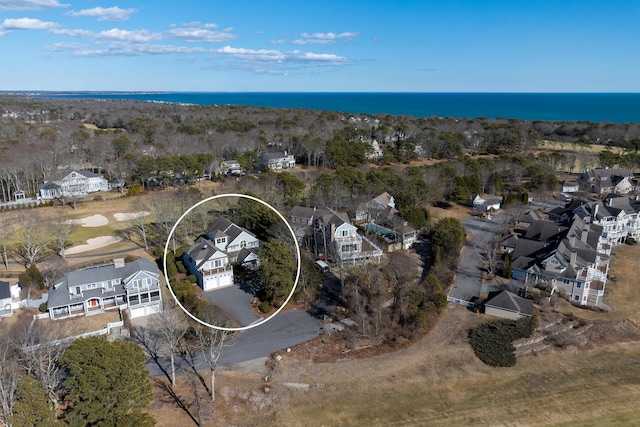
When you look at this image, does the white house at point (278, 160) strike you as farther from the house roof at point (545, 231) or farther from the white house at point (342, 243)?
the house roof at point (545, 231)

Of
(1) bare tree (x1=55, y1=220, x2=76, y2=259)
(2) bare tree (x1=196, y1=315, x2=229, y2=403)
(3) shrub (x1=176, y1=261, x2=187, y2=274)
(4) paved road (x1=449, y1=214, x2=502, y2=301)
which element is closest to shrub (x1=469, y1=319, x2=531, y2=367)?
(4) paved road (x1=449, y1=214, x2=502, y2=301)

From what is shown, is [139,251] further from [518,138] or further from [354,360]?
[518,138]

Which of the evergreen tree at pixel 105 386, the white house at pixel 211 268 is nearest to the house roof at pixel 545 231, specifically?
the white house at pixel 211 268

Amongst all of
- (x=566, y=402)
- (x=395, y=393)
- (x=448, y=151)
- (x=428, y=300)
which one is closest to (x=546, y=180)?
(x=448, y=151)

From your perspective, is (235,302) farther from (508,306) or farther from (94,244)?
(94,244)

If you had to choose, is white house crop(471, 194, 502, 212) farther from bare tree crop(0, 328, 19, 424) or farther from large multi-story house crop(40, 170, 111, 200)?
large multi-story house crop(40, 170, 111, 200)
